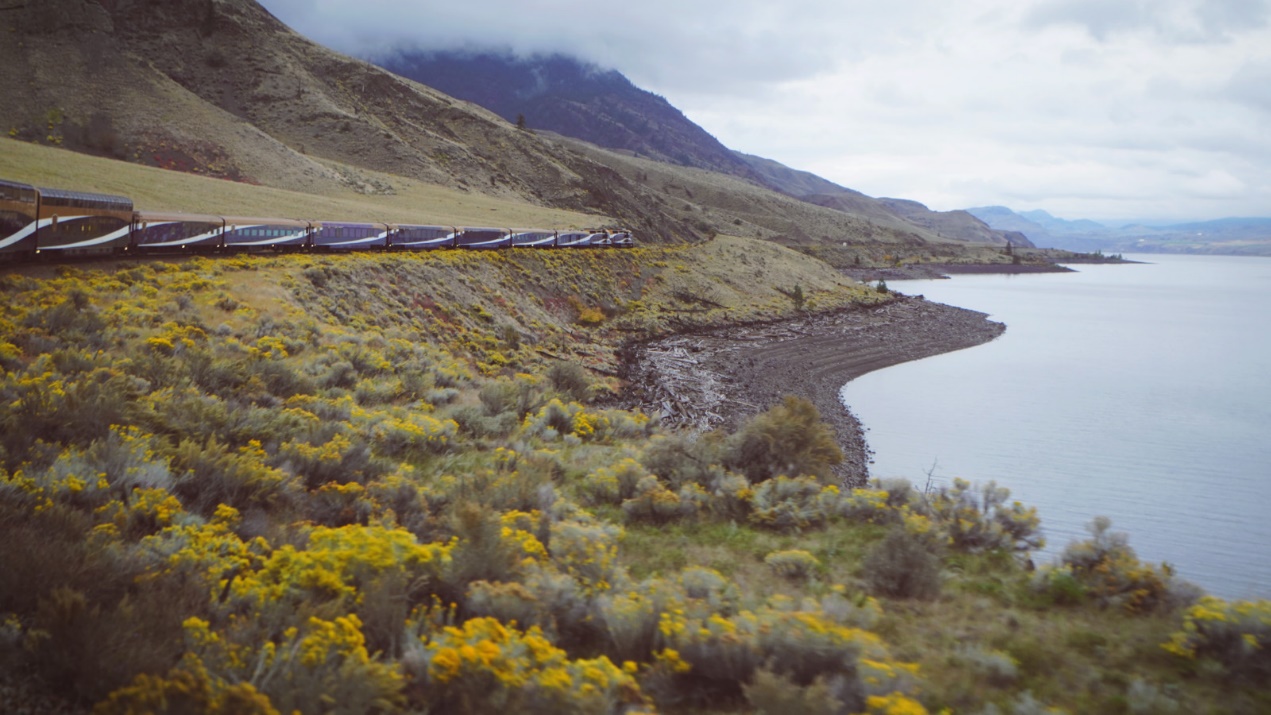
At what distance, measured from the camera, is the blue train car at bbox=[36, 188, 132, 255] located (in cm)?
1617

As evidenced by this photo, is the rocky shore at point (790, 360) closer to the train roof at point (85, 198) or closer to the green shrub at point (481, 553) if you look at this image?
the green shrub at point (481, 553)

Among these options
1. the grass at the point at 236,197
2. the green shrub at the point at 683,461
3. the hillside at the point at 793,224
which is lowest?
the green shrub at the point at 683,461

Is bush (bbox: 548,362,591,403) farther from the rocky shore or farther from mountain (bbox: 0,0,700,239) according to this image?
mountain (bbox: 0,0,700,239)

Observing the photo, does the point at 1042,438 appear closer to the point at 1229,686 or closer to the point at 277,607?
the point at 1229,686

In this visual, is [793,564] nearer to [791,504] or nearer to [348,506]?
[791,504]

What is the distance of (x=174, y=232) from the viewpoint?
2114 centimetres

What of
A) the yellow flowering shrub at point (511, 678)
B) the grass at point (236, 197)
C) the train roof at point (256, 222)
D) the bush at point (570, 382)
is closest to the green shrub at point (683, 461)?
the yellow flowering shrub at point (511, 678)

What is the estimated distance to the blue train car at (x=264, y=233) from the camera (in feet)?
77.5

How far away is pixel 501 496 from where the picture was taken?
7637 mm

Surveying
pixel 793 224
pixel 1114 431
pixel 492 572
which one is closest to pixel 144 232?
pixel 492 572

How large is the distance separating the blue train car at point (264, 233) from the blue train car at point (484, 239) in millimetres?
9642

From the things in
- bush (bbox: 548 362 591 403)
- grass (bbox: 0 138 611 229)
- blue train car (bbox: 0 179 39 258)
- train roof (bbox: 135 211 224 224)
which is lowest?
bush (bbox: 548 362 591 403)

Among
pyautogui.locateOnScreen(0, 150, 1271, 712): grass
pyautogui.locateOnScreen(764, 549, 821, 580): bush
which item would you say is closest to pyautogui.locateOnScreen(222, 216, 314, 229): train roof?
pyautogui.locateOnScreen(0, 150, 1271, 712): grass

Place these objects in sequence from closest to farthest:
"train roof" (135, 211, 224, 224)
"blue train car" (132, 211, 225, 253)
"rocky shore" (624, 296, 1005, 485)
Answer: "blue train car" (132, 211, 225, 253)
"train roof" (135, 211, 224, 224)
"rocky shore" (624, 296, 1005, 485)
